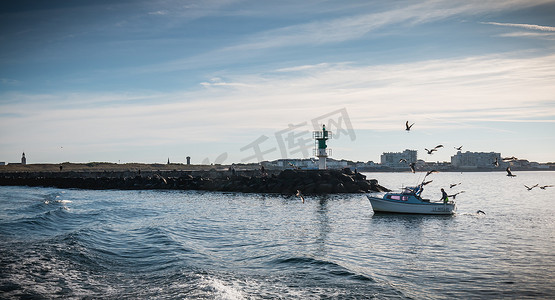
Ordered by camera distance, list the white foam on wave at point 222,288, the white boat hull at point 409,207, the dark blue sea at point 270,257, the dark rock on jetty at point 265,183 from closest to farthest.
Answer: the white foam on wave at point 222,288
the dark blue sea at point 270,257
the white boat hull at point 409,207
the dark rock on jetty at point 265,183

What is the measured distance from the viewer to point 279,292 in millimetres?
12891

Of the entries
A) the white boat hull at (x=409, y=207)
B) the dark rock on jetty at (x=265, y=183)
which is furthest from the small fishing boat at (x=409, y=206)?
the dark rock on jetty at (x=265, y=183)

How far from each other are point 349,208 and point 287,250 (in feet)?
64.4

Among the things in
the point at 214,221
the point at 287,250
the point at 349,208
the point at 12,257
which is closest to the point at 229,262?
the point at 287,250

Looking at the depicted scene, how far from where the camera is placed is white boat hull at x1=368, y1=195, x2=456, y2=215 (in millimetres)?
34500

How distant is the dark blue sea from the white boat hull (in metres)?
2.96

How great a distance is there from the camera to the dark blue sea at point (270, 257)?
13109 millimetres

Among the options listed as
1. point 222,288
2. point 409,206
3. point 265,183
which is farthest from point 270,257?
point 265,183

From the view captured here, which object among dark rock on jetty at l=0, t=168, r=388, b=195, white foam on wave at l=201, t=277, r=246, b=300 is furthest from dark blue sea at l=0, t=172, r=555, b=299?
dark rock on jetty at l=0, t=168, r=388, b=195

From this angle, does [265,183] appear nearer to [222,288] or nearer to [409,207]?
[409,207]

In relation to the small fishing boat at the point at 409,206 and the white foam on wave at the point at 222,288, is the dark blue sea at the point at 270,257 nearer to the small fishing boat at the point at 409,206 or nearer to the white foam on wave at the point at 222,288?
the white foam on wave at the point at 222,288

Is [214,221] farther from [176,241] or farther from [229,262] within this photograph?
[229,262]

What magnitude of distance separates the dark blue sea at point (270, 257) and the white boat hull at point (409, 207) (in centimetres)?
296

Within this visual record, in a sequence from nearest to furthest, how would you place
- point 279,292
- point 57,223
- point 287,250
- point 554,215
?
point 279,292
point 287,250
point 57,223
point 554,215
